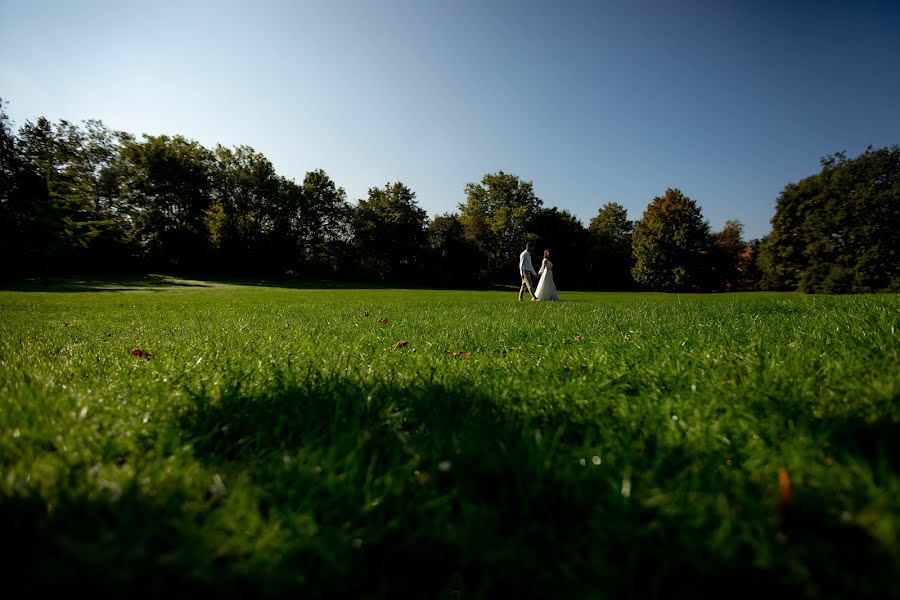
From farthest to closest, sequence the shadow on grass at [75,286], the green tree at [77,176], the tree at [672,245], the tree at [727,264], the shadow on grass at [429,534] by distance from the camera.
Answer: the tree at [727,264] < the tree at [672,245] < the green tree at [77,176] < the shadow on grass at [75,286] < the shadow on grass at [429,534]

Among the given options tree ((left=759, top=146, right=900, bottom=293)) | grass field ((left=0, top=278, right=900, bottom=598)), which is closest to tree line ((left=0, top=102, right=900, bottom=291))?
tree ((left=759, top=146, right=900, bottom=293))

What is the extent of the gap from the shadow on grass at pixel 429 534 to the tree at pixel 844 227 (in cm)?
4473

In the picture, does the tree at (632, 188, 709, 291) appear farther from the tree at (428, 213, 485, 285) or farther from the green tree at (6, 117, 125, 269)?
the green tree at (6, 117, 125, 269)

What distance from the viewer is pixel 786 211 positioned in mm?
36812

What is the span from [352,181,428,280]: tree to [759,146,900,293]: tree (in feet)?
140

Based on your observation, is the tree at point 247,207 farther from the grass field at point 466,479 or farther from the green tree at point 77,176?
the grass field at point 466,479

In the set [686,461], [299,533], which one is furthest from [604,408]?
[299,533]

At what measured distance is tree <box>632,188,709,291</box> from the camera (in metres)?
46.8

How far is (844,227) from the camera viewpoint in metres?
32.3

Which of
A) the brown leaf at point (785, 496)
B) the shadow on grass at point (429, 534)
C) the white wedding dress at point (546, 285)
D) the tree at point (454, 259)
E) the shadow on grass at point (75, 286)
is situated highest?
the tree at point (454, 259)

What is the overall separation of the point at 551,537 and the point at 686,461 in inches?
33.2

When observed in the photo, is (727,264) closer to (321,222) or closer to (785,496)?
(321,222)

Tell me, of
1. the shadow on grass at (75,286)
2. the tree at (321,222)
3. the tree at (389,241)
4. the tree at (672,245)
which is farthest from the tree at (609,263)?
the shadow on grass at (75,286)

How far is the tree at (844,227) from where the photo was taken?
100 ft
